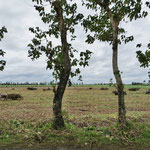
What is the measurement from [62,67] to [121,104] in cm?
274

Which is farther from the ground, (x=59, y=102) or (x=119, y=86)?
(x=119, y=86)

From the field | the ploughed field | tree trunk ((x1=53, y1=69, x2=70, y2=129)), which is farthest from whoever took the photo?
the ploughed field

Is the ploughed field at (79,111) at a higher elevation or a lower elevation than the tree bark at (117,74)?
lower

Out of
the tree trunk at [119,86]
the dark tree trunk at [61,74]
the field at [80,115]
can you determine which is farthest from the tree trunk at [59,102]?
the tree trunk at [119,86]

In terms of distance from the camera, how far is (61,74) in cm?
666

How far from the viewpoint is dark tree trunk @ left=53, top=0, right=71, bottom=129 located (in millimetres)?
6566

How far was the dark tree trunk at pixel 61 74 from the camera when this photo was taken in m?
6.57

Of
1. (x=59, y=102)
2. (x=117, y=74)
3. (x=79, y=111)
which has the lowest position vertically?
(x=79, y=111)

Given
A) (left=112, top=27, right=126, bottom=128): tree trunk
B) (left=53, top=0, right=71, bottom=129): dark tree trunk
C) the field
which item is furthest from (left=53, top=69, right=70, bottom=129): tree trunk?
(left=112, top=27, right=126, bottom=128): tree trunk

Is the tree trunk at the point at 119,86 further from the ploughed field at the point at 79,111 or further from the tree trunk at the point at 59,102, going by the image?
the tree trunk at the point at 59,102

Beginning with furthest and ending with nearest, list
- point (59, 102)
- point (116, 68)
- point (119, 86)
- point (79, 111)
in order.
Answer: point (79, 111) → point (116, 68) → point (119, 86) → point (59, 102)

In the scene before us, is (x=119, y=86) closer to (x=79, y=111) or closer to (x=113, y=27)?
(x=113, y=27)

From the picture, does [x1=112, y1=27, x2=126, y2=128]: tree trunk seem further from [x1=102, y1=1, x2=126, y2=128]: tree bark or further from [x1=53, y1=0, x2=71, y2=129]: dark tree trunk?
[x1=53, y1=0, x2=71, y2=129]: dark tree trunk

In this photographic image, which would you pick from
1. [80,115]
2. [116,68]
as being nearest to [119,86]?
[116,68]
